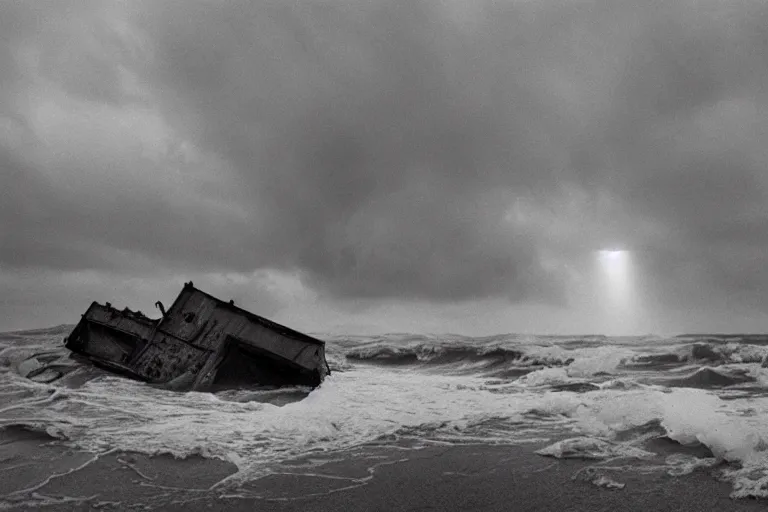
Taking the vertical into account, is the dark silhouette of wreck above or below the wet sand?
above

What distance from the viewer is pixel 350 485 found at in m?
4.92

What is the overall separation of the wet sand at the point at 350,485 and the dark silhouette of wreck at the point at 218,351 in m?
6.25

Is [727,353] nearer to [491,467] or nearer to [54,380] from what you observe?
[491,467]

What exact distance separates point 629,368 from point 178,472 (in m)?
17.6

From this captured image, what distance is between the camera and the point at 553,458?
5.83 meters

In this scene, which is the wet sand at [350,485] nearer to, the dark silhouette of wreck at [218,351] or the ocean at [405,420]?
the ocean at [405,420]

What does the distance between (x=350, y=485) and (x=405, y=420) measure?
3591 millimetres

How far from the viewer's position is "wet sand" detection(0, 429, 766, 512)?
4312 millimetres

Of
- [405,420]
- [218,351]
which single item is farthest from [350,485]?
[218,351]

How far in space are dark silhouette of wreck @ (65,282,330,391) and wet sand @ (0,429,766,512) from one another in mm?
6247

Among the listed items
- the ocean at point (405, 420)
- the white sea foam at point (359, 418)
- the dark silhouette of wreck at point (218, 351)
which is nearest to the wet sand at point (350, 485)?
the ocean at point (405, 420)

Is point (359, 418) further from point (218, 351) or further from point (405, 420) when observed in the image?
point (218, 351)

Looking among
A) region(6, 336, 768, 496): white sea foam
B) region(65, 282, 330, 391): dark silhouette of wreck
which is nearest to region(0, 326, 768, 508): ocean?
Answer: region(6, 336, 768, 496): white sea foam

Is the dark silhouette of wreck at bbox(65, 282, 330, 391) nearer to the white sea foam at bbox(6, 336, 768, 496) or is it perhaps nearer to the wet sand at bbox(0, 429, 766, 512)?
the white sea foam at bbox(6, 336, 768, 496)
